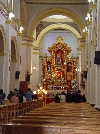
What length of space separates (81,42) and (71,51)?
27.5 feet

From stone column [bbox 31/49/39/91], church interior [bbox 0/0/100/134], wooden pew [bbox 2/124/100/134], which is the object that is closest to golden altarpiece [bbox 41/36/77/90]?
church interior [bbox 0/0/100/134]

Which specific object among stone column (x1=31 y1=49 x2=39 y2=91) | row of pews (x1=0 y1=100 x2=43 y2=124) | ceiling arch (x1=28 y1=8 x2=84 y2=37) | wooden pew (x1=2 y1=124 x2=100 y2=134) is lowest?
row of pews (x1=0 y1=100 x2=43 y2=124)

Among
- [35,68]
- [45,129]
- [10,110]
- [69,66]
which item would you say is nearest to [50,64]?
[69,66]

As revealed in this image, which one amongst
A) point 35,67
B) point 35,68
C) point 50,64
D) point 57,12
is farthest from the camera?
point 50,64

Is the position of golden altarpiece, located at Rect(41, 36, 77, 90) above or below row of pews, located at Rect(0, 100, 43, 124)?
above

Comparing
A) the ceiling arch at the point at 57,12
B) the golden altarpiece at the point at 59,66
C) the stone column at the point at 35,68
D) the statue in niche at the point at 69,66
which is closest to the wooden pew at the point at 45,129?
the ceiling arch at the point at 57,12

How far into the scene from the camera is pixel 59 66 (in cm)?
3130

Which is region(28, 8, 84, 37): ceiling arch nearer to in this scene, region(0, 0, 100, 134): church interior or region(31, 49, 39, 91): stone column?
region(0, 0, 100, 134): church interior

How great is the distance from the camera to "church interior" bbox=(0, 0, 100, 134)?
17.7 ft

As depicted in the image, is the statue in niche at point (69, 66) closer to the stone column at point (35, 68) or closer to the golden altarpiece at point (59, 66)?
the golden altarpiece at point (59, 66)

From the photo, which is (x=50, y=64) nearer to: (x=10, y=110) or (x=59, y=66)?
(x=59, y=66)

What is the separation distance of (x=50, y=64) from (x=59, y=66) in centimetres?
101

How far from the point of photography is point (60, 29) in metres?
32.1

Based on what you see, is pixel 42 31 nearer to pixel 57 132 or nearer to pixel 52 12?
pixel 52 12
